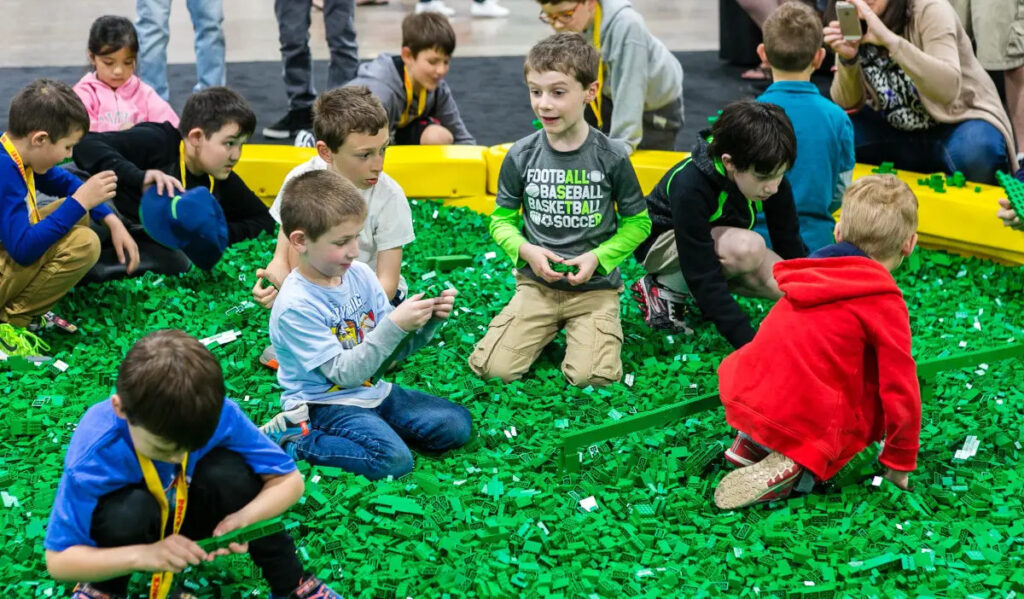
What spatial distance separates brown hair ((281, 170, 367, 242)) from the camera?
9.82 ft

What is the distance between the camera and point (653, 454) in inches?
130

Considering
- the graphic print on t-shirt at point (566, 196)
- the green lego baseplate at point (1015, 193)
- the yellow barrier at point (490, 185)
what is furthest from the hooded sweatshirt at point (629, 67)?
the green lego baseplate at point (1015, 193)

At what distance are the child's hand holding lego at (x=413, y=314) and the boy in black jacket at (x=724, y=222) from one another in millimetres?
1207

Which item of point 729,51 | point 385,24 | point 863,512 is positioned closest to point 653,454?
point 863,512

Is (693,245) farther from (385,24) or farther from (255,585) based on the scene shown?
(385,24)

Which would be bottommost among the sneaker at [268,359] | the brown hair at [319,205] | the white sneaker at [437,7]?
the sneaker at [268,359]

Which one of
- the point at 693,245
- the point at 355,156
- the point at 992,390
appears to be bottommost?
the point at 992,390

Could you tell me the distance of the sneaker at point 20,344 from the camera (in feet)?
12.5

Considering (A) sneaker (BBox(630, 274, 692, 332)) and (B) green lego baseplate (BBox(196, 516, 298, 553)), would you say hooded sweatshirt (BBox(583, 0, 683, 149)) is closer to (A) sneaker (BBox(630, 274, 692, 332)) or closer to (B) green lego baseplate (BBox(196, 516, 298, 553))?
(A) sneaker (BBox(630, 274, 692, 332))

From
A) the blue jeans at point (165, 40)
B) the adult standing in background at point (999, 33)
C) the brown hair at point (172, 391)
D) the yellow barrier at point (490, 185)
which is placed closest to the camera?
the brown hair at point (172, 391)

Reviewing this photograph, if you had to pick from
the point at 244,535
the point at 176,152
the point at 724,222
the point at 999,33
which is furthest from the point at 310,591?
the point at 999,33

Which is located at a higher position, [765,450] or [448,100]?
[448,100]

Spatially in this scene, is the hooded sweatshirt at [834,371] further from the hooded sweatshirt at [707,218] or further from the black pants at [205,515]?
the black pants at [205,515]

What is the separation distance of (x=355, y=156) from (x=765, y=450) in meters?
1.57
